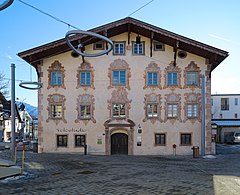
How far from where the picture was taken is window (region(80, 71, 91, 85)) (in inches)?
1000

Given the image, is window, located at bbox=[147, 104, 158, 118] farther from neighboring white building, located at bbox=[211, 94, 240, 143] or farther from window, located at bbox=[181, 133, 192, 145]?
neighboring white building, located at bbox=[211, 94, 240, 143]

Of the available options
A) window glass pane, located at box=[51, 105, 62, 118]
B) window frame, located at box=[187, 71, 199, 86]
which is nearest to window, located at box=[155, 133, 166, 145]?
window frame, located at box=[187, 71, 199, 86]

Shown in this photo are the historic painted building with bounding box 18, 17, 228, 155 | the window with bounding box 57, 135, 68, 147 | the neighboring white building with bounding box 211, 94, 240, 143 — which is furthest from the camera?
the neighboring white building with bounding box 211, 94, 240, 143

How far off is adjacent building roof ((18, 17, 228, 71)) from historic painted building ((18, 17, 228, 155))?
11 centimetres

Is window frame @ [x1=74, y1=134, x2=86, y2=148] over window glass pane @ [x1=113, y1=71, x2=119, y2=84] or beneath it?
beneath

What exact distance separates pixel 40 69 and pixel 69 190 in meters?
17.4

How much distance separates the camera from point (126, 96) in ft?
82.7

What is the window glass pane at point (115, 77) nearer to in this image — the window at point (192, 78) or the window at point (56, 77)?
the window at point (56, 77)

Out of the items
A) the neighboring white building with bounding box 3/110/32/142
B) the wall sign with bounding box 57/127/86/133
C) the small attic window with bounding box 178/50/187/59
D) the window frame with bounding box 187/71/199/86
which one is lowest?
the neighboring white building with bounding box 3/110/32/142

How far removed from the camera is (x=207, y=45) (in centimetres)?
2389

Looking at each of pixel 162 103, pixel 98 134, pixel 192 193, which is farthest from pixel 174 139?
pixel 192 193

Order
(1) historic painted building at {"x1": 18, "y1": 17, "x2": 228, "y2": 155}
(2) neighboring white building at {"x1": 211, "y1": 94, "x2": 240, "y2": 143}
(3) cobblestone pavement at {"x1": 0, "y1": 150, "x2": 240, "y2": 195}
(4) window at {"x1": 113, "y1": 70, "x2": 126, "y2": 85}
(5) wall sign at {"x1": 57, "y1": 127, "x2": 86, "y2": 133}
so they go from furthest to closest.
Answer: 1. (2) neighboring white building at {"x1": 211, "y1": 94, "x2": 240, "y2": 143}
2. (4) window at {"x1": 113, "y1": 70, "x2": 126, "y2": 85}
3. (5) wall sign at {"x1": 57, "y1": 127, "x2": 86, "y2": 133}
4. (1) historic painted building at {"x1": 18, "y1": 17, "x2": 228, "y2": 155}
5. (3) cobblestone pavement at {"x1": 0, "y1": 150, "x2": 240, "y2": 195}

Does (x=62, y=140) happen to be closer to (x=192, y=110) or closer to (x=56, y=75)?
(x=56, y=75)

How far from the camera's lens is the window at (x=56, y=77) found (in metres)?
25.4
